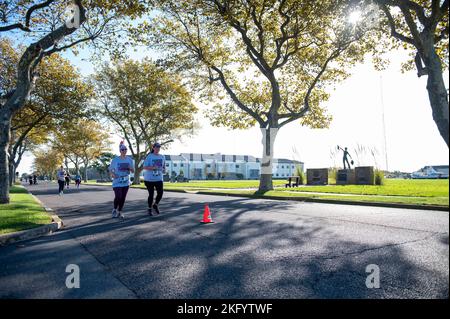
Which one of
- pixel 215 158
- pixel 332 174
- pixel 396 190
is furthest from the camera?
pixel 215 158

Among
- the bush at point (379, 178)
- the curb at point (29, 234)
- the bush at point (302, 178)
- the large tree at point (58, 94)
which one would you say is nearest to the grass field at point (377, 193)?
the bush at point (379, 178)

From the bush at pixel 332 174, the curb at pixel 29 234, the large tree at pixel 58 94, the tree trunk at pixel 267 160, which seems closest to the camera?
the curb at pixel 29 234

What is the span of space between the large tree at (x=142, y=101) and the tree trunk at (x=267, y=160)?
16.7 meters

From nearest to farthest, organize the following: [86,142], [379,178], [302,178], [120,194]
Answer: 1. [120,194]
2. [379,178]
3. [302,178]
4. [86,142]

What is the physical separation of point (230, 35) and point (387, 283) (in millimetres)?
20844

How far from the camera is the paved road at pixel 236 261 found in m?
3.13

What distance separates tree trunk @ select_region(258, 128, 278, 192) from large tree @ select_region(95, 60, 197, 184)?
1666 cm

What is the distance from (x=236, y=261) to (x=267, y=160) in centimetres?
1517

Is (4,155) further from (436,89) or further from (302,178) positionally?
(302,178)

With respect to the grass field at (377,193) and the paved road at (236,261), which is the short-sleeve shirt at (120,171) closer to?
the paved road at (236,261)

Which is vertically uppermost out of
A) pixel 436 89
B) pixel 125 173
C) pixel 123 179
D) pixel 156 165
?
pixel 436 89

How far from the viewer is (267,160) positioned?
19.1m

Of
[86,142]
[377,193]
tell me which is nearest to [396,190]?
[377,193]

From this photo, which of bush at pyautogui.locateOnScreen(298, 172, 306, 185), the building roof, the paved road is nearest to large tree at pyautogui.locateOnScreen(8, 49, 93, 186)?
the paved road
